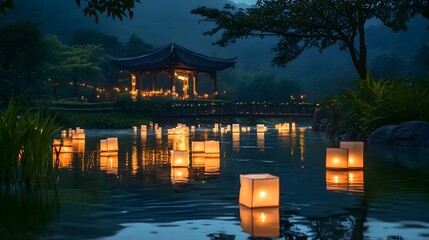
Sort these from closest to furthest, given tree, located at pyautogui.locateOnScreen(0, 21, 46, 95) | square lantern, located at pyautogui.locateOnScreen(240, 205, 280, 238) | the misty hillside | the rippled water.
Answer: square lantern, located at pyautogui.locateOnScreen(240, 205, 280, 238), the rippled water, tree, located at pyautogui.locateOnScreen(0, 21, 46, 95), the misty hillside

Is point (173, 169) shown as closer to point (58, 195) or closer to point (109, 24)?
point (58, 195)

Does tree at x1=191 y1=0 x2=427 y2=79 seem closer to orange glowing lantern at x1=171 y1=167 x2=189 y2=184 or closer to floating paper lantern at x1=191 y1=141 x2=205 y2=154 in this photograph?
floating paper lantern at x1=191 y1=141 x2=205 y2=154

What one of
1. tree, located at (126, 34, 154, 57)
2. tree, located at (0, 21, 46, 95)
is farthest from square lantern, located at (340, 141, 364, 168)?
tree, located at (126, 34, 154, 57)

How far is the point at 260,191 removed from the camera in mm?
6609

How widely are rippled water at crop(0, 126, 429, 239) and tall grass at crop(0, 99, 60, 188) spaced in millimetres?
457

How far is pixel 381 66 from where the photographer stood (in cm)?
9631

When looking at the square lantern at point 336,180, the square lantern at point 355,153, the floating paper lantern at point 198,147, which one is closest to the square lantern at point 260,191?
the square lantern at point 336,180

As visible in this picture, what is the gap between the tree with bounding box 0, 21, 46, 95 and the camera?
163ft

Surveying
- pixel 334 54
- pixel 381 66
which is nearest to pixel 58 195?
pixel 381 66

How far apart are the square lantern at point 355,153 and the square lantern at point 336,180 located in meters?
0.46

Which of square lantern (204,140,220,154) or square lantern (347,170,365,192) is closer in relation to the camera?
square lantern (347,170,365,192)

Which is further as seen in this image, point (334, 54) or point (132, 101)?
point (334, 54)

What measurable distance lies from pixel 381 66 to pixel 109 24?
243ft

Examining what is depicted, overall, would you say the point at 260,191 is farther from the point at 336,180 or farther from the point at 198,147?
the point at 198,147
